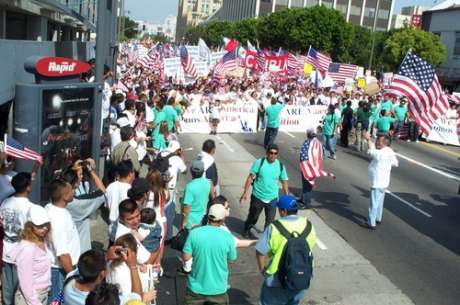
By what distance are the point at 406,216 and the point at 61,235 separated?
26.2 ft

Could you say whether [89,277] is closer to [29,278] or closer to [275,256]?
[29,278]

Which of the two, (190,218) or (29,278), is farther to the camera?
(190,218)

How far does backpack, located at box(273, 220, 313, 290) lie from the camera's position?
16.1ft

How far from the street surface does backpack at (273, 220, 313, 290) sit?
6.12 ft

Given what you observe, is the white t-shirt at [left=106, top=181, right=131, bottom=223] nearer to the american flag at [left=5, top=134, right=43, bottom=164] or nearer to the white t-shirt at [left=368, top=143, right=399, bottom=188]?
the american flag at [left=5, top=134, right=43, bottom=164]

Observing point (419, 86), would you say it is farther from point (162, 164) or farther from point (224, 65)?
point (224, 65)

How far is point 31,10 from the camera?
717 inches

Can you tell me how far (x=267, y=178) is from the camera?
27.7 ft

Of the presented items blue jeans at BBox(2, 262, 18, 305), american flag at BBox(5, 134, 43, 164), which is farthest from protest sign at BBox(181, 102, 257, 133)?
blue jeans at BBox(2, 262, 18, 305)

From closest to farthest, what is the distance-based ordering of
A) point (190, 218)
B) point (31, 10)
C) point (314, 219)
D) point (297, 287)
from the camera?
point (297, 287) < point (190, 218) < point (314, 219) < point (31, 10)

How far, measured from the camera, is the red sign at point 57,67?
8016 mm

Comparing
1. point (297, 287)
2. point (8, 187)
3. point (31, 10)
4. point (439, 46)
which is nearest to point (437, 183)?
point (297, 287)

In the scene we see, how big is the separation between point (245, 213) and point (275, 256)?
5.35 meters

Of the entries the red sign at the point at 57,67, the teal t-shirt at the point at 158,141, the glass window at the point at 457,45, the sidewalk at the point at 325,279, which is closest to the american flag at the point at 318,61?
the teal t-shirt at the point at 158,141
